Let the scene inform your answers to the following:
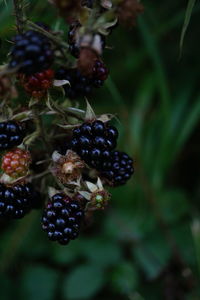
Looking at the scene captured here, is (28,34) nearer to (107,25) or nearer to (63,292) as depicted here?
(107,25)

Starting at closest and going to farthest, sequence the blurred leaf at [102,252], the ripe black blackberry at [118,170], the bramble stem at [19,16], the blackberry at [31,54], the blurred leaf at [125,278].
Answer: the blackberry at [31,54] < the bramble stem at [19,16] < the ripe black blackberry at [118,170] < the blurred leaf at [125,278] < the blurred leaf at [102,252]

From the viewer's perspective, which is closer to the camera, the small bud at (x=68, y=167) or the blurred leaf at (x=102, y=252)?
the small bud at (x=68, y=167)

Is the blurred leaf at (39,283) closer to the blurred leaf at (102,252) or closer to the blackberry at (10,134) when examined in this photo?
the blurred leaf at (102,252)

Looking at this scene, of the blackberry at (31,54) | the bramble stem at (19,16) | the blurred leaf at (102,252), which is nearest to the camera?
the blackberry at (31,54)

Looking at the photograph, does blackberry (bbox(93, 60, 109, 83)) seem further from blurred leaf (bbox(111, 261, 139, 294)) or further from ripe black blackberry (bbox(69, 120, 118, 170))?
blurred leaf (bbox(111, 261, 139, 294))

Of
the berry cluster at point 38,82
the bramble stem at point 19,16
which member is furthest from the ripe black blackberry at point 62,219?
→ the bramble stem at point 19,16

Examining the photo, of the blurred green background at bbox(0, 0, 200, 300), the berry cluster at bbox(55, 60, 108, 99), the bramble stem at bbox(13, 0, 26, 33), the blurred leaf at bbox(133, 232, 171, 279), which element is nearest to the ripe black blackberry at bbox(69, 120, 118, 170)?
the berry cluster at bbox(55, 60, 108, 99)

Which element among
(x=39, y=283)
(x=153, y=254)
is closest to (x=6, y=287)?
(x=39, y=283)
